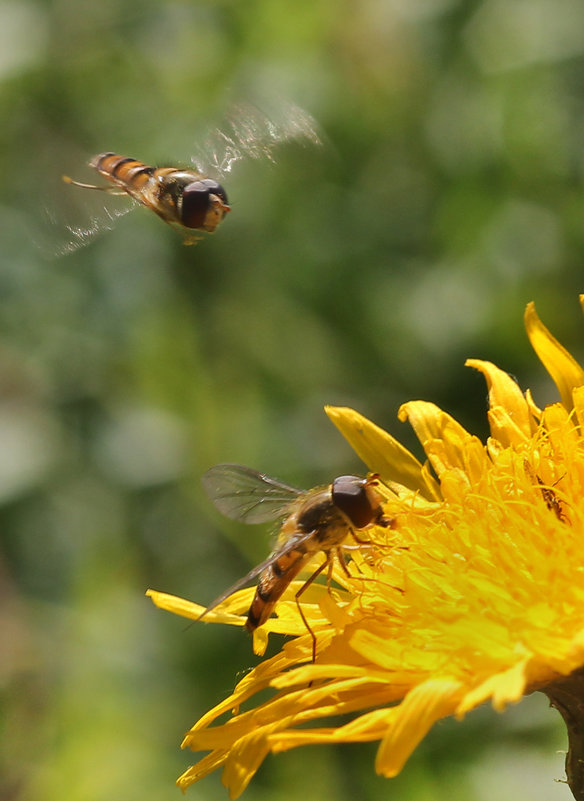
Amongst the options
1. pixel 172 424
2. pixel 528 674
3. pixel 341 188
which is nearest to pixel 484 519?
pixel 528 674

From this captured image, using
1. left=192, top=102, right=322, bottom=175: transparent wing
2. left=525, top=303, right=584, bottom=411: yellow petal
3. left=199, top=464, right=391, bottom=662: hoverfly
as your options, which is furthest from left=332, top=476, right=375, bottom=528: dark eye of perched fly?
left=192, top=102, right=322, bottom=175: transparent wing

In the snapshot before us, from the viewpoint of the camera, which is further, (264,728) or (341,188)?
(341,188)

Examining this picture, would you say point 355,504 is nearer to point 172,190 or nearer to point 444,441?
point 444,441

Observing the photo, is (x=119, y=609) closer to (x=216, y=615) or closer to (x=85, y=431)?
(x=85, y=431)

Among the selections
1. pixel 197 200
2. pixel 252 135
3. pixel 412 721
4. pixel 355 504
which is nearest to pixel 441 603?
pixel 355 504

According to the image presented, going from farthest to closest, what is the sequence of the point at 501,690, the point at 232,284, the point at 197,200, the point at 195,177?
the point at 232,284, the point at 195,177, the point at 197,200, the point at 501,690

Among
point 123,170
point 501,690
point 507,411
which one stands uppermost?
point 123,170
